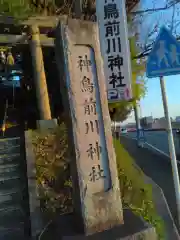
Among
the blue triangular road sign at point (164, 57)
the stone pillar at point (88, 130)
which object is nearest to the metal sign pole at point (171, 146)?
the blue triangular road sign at point (164, 57)

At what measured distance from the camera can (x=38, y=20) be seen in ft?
30.6

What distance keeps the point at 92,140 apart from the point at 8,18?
7.71 m

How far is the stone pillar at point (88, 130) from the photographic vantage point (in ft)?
9.78

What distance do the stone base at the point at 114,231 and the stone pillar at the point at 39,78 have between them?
573 cm

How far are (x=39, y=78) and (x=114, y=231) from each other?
276 inches

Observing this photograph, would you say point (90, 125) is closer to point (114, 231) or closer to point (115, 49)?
point (114, 231)

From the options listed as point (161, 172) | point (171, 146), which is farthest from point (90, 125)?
point (161, 172)

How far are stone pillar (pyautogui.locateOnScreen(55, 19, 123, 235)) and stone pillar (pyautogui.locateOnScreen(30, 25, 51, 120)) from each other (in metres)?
5.67

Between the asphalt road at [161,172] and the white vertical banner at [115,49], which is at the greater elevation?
the white vertical banner at [115,49]

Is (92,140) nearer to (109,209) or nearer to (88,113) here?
(88,113)

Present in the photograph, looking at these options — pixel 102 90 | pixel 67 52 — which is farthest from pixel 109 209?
pixel 67 52

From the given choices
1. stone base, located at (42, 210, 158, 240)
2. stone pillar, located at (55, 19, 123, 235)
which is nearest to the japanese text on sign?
stone pillar, located at (55, 19, 123, 235)

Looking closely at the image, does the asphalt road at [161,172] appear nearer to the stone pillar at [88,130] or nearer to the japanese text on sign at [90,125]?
the stone pillar at [88,130]

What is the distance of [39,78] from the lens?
29.8 feet
